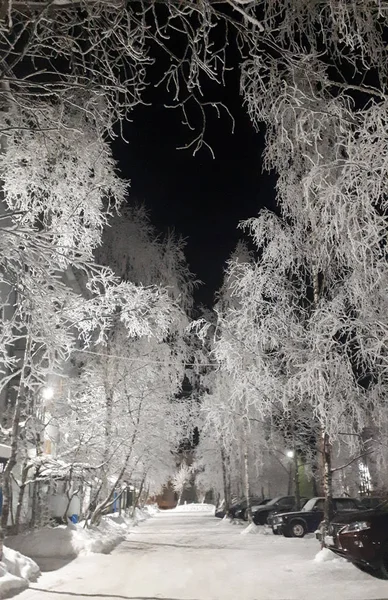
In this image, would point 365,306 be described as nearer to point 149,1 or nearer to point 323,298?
point 323,298

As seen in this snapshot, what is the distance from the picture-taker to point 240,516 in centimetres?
3472

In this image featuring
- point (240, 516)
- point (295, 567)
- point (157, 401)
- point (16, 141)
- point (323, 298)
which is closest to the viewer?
point (16, 141)

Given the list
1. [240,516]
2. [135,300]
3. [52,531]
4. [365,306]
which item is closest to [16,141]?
[135,300]

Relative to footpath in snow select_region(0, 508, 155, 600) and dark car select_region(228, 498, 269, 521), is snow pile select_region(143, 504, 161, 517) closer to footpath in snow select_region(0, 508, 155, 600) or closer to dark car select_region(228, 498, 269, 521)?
dark car select_region(228, 498, 269, 521)

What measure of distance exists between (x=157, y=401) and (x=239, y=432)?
8.82 metres

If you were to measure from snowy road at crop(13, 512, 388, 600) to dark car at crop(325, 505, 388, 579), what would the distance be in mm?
345

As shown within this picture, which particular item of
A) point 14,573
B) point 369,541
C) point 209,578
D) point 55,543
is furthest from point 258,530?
point 14,573

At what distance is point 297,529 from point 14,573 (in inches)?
557

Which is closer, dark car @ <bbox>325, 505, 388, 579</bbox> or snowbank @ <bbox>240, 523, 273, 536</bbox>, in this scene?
dark car @ <bbox>325, 505, 388, 579</bbox>

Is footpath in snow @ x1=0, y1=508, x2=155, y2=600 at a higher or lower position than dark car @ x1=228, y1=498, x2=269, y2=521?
higher

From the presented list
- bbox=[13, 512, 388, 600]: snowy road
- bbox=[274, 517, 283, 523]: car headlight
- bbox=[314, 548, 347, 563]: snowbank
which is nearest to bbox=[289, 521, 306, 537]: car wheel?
bbox=[274, 517, 283, 523]: car headlight

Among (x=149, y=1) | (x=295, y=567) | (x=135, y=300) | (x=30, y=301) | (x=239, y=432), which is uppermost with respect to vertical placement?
(x=149, y=1)

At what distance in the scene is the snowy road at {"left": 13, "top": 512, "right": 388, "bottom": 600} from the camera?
30.1 ft

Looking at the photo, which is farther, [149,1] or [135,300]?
[135,300]
